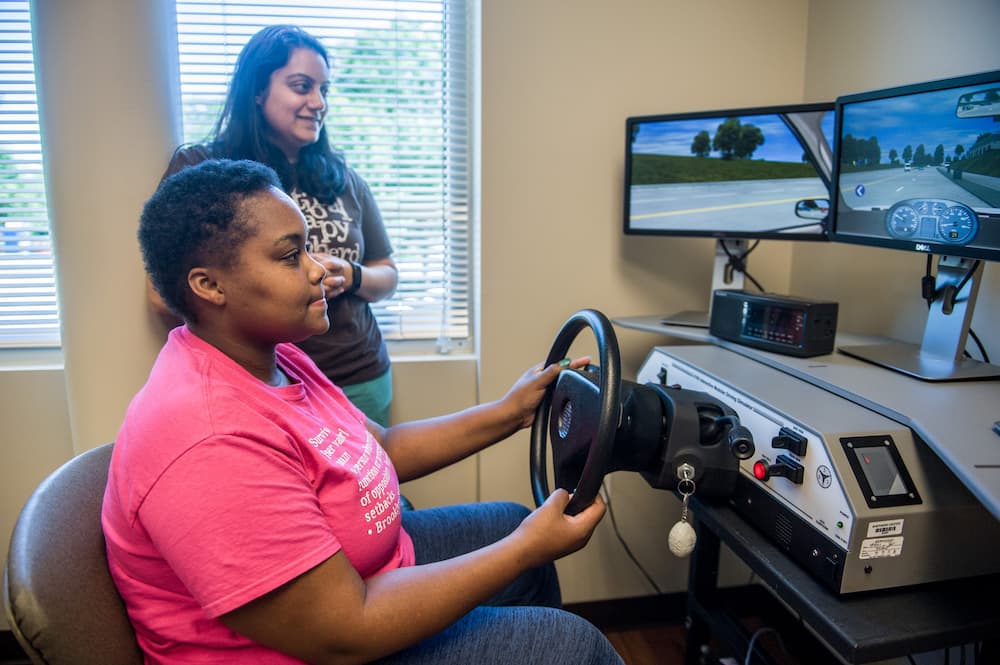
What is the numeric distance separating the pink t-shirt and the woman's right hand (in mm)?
219

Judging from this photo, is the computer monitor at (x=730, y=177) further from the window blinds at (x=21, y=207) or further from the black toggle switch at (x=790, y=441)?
the window blinds at (x=21, y=207)

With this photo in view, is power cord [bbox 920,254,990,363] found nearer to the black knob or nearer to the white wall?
the white wall

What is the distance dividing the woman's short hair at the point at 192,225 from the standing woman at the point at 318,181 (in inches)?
20.3

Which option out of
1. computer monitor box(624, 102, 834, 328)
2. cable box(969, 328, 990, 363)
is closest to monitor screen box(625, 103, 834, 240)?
computer monitor box(624, 102, 834, 328)

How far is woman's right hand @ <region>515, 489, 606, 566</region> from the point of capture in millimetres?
938

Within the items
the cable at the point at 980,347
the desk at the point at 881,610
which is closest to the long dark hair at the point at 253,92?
the desk at the point at 881,610

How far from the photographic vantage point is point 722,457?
3.58 feet

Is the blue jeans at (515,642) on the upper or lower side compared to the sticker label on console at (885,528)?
lower

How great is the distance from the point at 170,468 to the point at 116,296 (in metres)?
1.10

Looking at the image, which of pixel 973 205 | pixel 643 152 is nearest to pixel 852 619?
pixel 973 205

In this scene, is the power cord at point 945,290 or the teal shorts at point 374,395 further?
the teal shorts at point 374,395

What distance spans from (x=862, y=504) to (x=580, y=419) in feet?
1.37

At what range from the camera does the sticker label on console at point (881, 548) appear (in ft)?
2.90

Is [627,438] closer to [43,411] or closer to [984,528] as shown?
[984,528]
